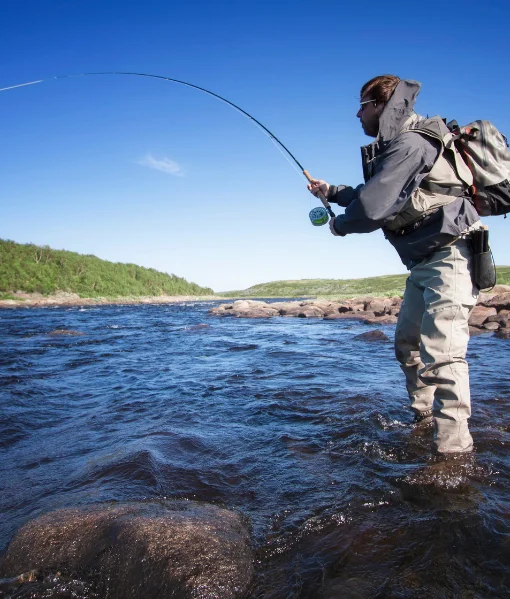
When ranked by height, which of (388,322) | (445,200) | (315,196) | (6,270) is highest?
(6,270)

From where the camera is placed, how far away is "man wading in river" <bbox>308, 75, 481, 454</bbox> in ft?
8.56

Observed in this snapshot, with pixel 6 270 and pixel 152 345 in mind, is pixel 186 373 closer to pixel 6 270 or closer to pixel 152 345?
pixel 152 345

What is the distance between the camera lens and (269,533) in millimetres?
2072

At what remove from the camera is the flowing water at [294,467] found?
5.83 feet

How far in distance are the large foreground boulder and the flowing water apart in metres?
0.13

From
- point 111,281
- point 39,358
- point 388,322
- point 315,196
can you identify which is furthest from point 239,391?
point 111,281

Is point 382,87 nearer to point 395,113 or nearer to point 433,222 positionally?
point 395,113

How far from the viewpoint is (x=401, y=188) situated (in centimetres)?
257

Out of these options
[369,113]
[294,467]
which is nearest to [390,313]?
[369,113]

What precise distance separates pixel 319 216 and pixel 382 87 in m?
1.30

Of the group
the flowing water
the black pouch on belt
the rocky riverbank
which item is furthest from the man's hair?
the rocky riverbank

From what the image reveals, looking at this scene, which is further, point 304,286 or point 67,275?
point 304,286

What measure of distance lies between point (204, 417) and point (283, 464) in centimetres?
148

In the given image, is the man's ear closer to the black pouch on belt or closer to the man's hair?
the man's hair
